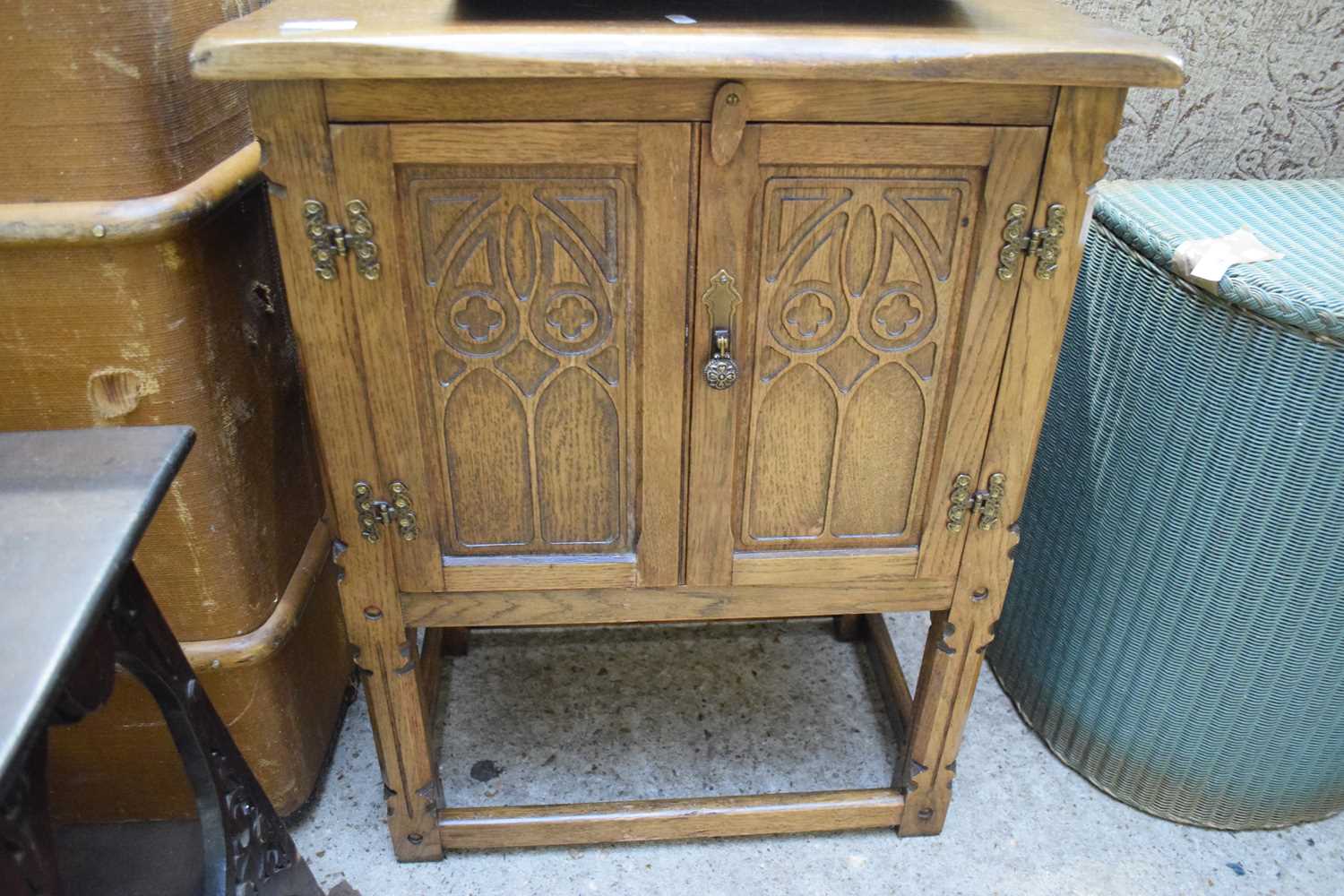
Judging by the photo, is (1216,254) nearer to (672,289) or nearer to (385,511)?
(672,289)

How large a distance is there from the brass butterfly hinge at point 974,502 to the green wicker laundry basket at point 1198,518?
12.4 inches

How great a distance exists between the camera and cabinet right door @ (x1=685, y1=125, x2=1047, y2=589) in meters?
1.00

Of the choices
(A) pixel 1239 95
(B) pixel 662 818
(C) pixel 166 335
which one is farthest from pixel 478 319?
(A) pixel 1239 95

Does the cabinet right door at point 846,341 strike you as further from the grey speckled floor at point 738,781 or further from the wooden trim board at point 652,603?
the grey speckled floor at point 738,781

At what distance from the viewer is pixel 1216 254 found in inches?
49.0

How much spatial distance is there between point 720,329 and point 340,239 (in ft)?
1.34

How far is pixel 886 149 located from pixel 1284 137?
1141 millimetres

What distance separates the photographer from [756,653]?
1914 millimetres

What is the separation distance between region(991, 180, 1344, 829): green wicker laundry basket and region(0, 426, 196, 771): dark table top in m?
1.21

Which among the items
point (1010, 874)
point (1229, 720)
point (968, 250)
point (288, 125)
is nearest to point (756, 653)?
point (1010, 874)

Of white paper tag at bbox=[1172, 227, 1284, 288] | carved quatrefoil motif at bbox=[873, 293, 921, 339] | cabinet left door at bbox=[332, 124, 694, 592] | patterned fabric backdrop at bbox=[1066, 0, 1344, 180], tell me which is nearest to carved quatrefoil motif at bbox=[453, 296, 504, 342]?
cabinet left door at bbox=[332, 124, 694, 592]

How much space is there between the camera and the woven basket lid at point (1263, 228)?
116 centimetres

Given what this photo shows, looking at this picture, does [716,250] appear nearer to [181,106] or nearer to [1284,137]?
[181,106]

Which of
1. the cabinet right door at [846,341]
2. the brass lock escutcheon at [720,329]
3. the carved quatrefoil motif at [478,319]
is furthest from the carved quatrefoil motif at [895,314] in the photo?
the carved quatrefoil motif at [478,319]
